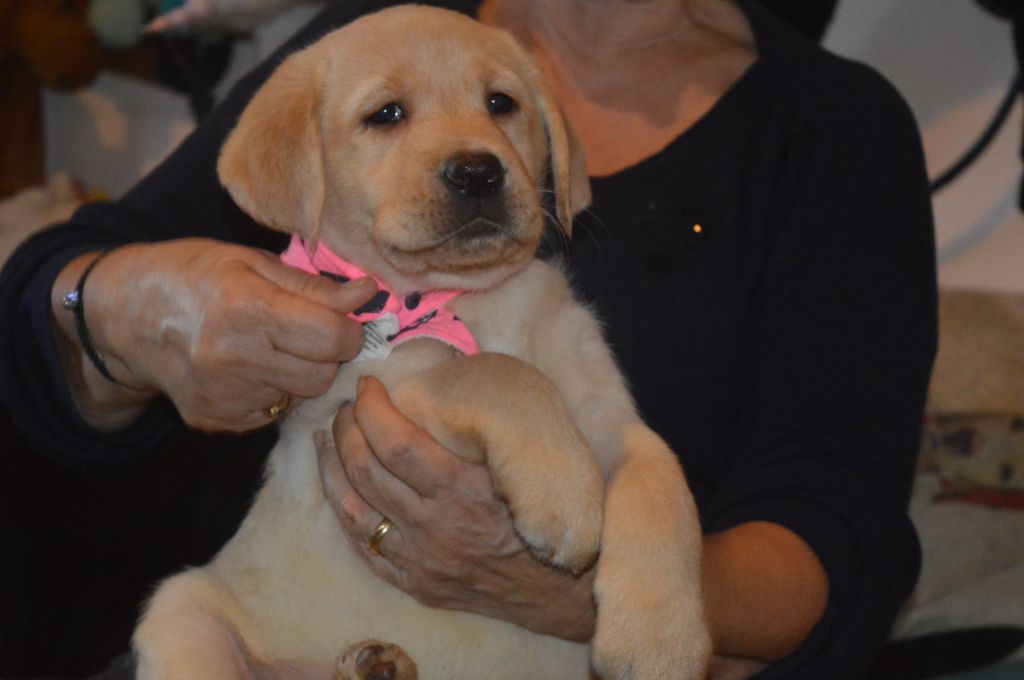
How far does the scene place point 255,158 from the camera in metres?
1.70

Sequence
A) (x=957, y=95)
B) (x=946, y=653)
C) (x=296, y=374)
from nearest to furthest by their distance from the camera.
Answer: (x=296, y=374), (x=946, y=653), (x=957, y=95)

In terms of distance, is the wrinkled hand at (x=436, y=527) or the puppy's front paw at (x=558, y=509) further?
the wrinkled hand at (x=436, y=527)

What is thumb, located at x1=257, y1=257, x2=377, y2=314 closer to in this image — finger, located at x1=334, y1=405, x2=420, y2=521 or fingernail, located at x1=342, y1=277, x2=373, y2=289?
fingernail, located at x1=342, y1=277, x2=373, y2=289

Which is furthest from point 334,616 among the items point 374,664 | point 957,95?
point 957,95

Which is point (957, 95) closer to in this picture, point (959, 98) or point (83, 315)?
point (959, 98)

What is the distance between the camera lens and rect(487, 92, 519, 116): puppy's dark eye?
6.00 feet

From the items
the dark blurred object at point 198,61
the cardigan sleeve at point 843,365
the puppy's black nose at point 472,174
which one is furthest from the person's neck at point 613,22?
the dark blurred object at point 198,61

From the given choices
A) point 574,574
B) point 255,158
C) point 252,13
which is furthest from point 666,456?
point 252,13

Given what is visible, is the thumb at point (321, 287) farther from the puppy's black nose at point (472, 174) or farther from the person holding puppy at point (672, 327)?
the puppy's black nose at point (472, 174)

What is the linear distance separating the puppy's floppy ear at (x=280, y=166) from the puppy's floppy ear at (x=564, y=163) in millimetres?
401

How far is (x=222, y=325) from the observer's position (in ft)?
5.24

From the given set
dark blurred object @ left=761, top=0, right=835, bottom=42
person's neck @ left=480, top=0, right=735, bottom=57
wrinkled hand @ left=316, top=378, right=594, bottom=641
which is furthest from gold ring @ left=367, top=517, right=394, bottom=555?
dark blurred object @ left=761, top=0, right=835, bottom=42

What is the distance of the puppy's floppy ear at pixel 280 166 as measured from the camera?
66.7 inches

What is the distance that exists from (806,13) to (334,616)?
2.51m
